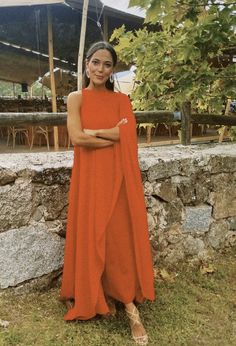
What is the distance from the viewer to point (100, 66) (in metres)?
2.22

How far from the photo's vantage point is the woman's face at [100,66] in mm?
2209

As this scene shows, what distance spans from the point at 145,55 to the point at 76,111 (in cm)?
93

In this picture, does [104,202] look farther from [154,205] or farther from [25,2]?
[25,2]

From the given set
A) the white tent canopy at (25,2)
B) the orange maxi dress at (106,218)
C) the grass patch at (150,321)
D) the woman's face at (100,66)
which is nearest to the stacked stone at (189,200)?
the grass patch at (150,321)

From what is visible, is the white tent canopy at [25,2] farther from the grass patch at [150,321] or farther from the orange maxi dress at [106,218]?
the grass patch at [150,321]

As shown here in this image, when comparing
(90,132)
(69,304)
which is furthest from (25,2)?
(69,304)

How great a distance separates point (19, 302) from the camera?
2525mm

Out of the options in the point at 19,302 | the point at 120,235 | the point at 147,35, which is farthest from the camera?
the point at 147,35

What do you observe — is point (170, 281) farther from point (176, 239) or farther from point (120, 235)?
point (120, 235)

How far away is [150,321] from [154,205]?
3.00 ft

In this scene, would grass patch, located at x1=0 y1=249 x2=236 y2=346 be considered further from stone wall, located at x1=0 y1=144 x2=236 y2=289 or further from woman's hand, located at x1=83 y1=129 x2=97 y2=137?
woman's hand, located at x1=83 y1=129 x2=97 y2=137

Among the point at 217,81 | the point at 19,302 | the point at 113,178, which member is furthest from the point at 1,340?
the point at 217,81

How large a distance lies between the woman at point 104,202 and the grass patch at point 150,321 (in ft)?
0.37

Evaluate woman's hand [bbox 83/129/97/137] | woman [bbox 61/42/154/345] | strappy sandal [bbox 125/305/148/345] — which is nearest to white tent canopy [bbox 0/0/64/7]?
woman [bbox 61/42/154/345]
